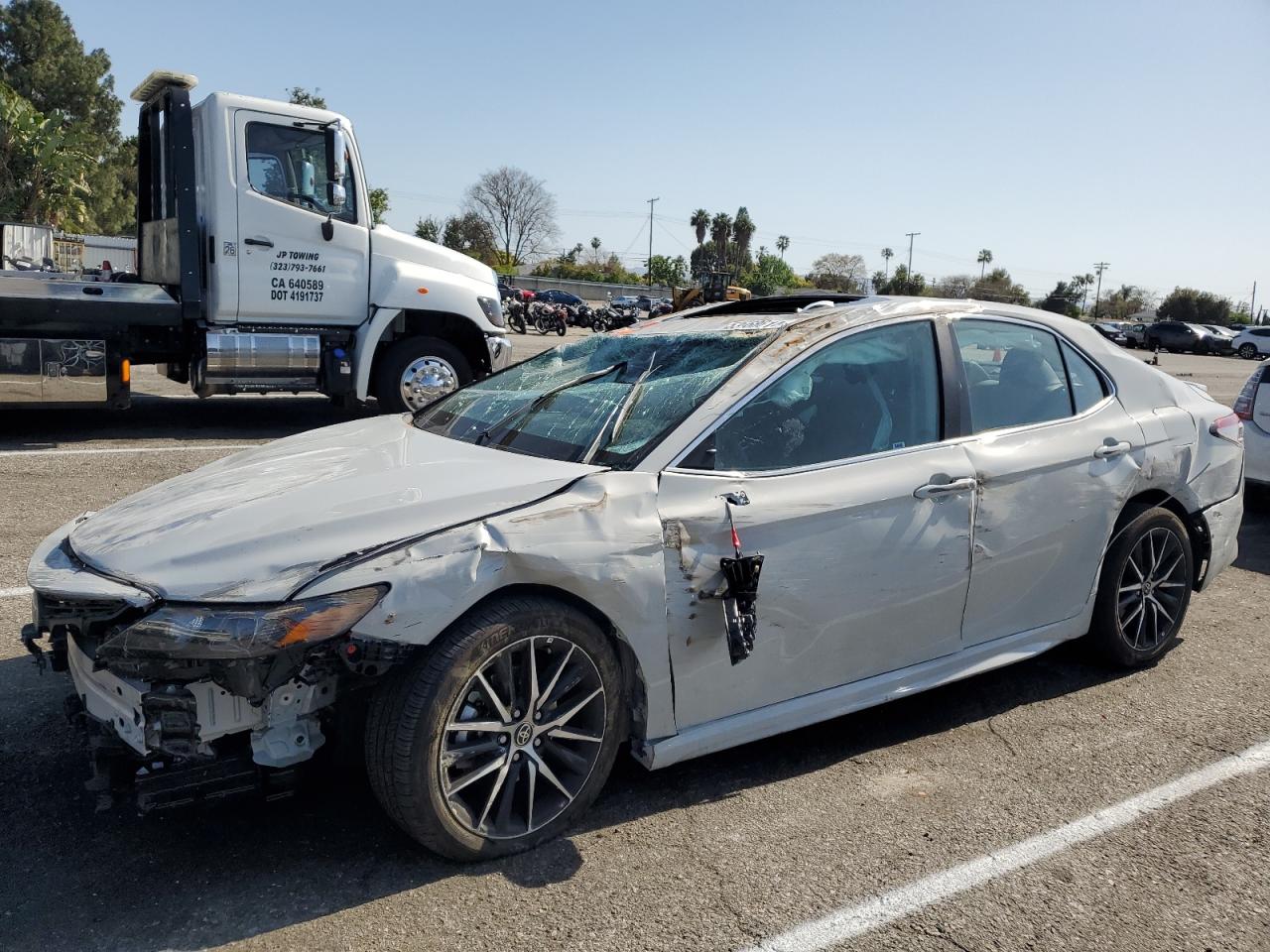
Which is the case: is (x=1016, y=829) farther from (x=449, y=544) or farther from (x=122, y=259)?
(x=122, y=259)

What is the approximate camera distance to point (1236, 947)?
256 centimetres

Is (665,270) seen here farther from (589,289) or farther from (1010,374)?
(1010,374)

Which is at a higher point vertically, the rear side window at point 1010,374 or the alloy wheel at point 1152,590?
the rear side window at point 1010,374

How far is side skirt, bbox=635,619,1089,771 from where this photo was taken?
3.03 metres

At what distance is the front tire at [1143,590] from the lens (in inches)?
164

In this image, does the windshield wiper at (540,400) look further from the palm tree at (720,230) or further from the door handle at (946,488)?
the palm tree at (720,230)

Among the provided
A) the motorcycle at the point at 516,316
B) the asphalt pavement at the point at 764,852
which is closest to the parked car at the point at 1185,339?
the motorcycle at the point at 516,316

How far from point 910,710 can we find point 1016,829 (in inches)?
35.8

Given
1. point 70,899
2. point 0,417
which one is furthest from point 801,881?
point 0,417

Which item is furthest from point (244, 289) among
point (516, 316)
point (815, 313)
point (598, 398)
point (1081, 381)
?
point (516, 316)

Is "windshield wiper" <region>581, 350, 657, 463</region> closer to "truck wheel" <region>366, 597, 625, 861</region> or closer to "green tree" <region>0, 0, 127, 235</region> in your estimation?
"truck wheel" <region>366, 597, 625, 861</region>

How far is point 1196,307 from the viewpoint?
73500 mm

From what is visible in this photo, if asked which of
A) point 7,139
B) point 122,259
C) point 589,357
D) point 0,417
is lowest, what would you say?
point 0,417

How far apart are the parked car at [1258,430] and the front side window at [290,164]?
7.89 meters
